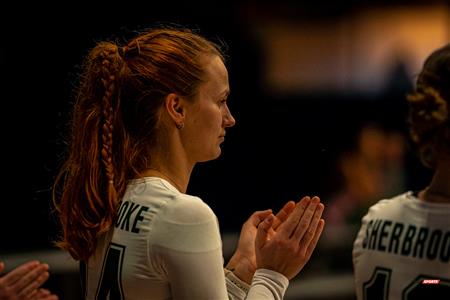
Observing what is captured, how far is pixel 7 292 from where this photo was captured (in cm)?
→ 242

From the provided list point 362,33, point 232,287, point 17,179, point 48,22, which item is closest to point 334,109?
point 362,33

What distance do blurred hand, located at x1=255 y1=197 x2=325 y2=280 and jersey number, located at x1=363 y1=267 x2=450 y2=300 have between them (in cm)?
17

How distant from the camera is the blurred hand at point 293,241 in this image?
7.82ft

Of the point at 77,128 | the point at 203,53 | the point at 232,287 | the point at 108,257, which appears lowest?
the point at 232,287

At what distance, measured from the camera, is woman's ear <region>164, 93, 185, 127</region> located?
7.79ft

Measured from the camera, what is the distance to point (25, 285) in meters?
2.41

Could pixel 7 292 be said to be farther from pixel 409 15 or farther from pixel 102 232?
pixel 409 15

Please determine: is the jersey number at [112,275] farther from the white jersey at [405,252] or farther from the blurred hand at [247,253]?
the white jersey at [405,252]

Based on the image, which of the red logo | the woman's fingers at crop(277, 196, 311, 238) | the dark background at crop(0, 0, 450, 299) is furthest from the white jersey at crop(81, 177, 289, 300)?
the dark background at crop(0, 0, 450, 299)

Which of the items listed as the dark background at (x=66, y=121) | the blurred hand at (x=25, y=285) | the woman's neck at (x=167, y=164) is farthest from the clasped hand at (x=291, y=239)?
the dark background at (x=66, y=121)

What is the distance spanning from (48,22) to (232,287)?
13.0ft

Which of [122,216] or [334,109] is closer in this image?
[122,216]

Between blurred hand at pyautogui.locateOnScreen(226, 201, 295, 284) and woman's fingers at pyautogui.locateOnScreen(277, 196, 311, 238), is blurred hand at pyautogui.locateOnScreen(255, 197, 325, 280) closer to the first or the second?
woman's fingers at pyautogui.locateOnScreen(277, 196, 311, 238)

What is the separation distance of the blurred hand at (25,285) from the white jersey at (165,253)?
0.15m
